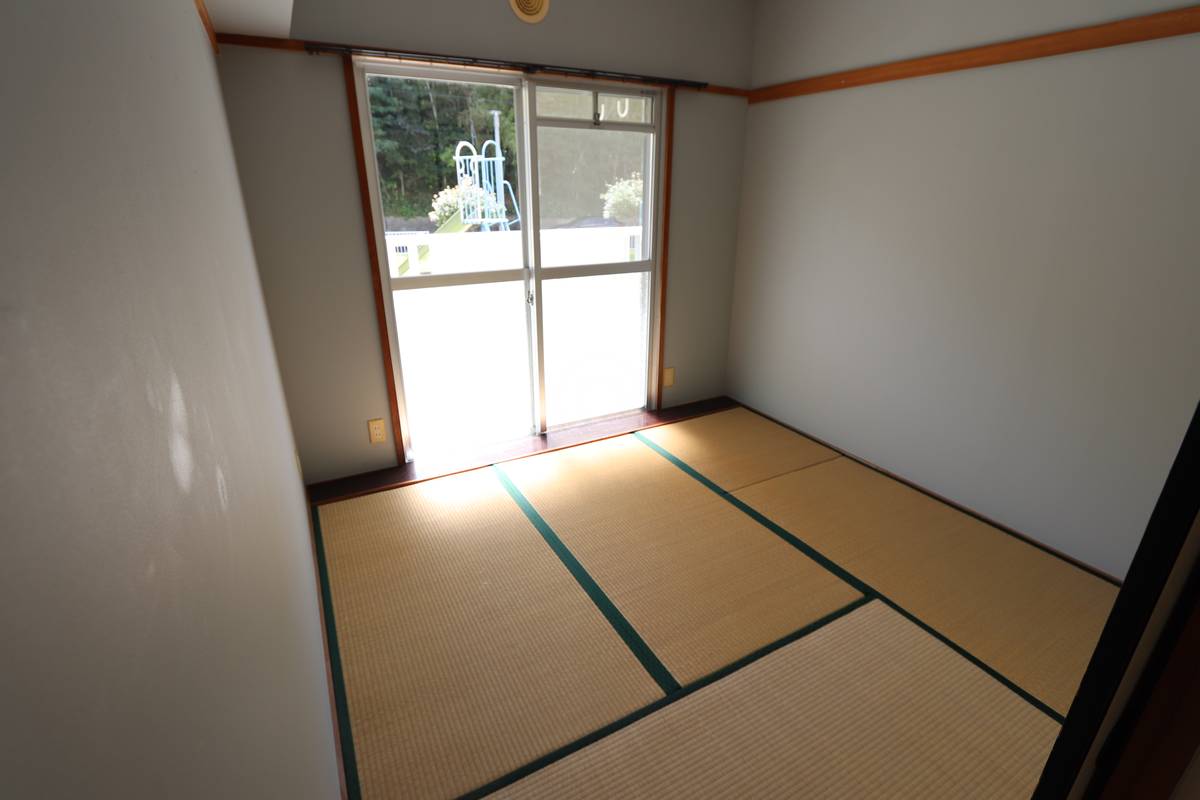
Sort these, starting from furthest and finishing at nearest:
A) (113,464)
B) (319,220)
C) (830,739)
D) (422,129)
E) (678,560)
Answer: (422,129) < (319,220) < (678,560) < (830,739) < (113,464)

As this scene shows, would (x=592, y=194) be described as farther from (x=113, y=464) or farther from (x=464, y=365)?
(x=113, y=464)

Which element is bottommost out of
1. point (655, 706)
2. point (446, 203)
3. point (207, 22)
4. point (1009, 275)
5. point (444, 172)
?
point (655, 706)

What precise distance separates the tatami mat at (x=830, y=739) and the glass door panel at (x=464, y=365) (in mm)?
2068

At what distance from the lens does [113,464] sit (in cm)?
34

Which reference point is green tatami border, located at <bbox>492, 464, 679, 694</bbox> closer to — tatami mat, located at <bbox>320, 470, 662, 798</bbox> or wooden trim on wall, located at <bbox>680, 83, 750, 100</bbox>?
tatami mat, located at <bbox>320, 470, 662, 798</bbox>

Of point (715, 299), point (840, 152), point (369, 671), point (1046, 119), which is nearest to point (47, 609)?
point (369, 671)

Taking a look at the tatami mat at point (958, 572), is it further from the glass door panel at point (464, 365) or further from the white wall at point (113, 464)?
the white wall at point (113, 464)

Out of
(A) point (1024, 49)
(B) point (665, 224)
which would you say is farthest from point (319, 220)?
(A) point (1024, 49)

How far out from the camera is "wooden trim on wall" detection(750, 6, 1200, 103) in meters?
1.98

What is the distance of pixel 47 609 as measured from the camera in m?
0.24

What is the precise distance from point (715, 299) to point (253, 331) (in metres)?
3.08

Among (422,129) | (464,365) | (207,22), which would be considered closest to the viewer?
(207,22)

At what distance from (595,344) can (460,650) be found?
7.21 feet

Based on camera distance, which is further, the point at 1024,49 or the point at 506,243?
the point at 506,243
